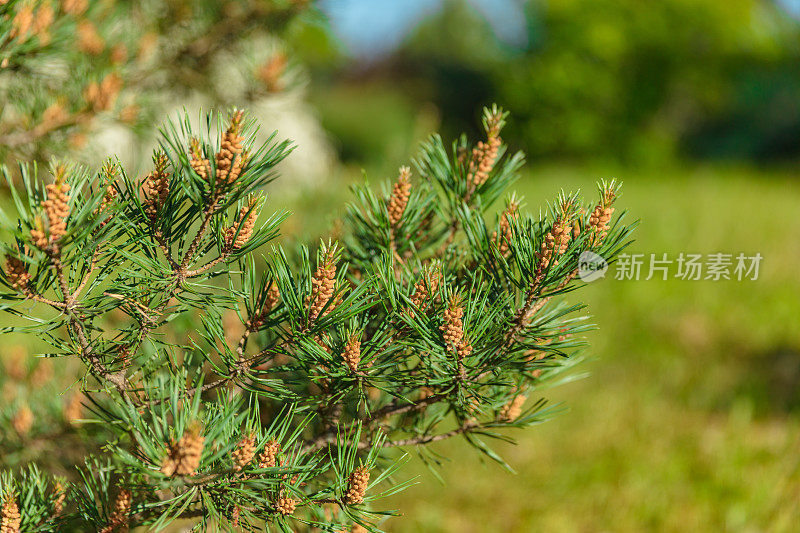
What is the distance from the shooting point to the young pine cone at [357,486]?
0.79 m

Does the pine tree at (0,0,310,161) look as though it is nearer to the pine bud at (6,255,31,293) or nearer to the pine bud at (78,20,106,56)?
the pine bud at (78,20,106,56)

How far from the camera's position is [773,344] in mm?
3873

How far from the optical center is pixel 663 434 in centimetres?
283

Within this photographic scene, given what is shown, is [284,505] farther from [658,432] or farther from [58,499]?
[658,432]

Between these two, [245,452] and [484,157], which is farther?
[484,157]

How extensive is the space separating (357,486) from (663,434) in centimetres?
243

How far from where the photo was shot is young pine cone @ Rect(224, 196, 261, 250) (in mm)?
731

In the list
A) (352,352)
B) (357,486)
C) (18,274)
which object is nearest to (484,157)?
(352,352)

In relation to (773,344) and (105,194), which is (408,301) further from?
(773,344)

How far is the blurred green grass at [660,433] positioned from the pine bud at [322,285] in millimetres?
362

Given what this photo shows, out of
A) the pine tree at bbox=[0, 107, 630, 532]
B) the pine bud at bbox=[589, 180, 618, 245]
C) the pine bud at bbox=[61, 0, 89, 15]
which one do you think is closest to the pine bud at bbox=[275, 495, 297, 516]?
the pine tree at bbox=[0, 107, 630, 532]

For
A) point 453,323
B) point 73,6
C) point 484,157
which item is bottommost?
point 453,323

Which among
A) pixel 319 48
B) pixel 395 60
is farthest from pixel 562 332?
pixel 395 60

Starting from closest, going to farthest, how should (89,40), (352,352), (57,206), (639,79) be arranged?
1. (57,206)
2. (352,352)
3. (89,40)
4. (639,79)
